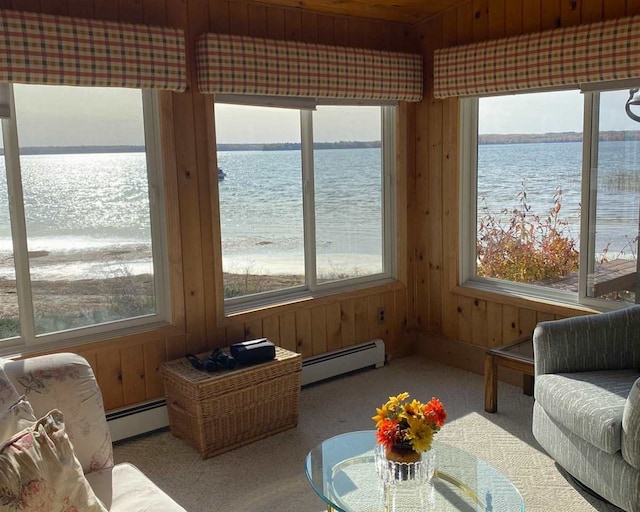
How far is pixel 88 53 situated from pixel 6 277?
3.59 feet

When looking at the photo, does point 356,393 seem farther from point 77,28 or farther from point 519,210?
point 77,28

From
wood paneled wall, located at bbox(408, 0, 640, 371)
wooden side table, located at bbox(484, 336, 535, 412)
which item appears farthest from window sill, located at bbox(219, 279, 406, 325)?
wooden side table, located at bbox(484, 336, 535, 412)

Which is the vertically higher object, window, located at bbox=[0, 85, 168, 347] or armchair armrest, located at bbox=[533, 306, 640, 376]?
window, located at bbox=[0, 85, 168, 347]

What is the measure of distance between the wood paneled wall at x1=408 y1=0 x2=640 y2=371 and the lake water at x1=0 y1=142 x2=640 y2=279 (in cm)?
27

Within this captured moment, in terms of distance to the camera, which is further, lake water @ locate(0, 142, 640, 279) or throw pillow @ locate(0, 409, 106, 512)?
lake water @ locate(0, 142, 640, 279)

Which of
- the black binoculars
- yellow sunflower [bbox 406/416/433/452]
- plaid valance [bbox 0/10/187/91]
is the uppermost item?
plaid valance [bbox 0/10/187/91]

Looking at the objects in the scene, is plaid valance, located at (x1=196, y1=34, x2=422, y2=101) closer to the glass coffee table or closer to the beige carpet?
the beige carpet

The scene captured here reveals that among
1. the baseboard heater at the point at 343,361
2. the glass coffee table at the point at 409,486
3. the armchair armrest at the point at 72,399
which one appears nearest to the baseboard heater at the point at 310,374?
the baseboard heater at the point at 343,361

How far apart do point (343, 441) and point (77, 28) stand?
6.91 ft

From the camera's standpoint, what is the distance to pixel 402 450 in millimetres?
2195

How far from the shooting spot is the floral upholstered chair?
1.71m

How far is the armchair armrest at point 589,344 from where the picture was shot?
3035 mm

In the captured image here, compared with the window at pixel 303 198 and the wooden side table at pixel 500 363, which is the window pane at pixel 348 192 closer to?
the window at pixel 303 198

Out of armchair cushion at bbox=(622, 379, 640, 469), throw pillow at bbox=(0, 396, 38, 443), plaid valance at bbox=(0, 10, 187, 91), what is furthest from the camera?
plaid valance at bbox=(0, 10, 187, 91)
